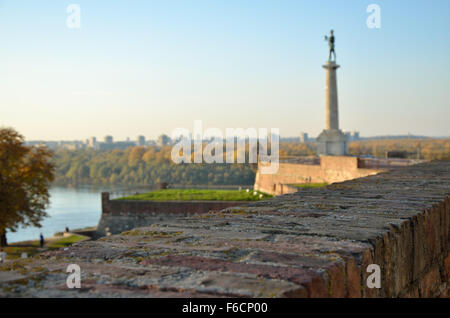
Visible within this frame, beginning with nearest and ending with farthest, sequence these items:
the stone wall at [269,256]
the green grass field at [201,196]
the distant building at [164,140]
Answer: the stone wall at [269,256] → the green grass field at [201,196] → the distant building at [164,140]

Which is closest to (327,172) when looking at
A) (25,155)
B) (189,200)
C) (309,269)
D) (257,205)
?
(189,200)

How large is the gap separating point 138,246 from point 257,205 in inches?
59.8

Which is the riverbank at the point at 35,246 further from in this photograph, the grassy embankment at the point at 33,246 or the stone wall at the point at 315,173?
Result: the stone wall at the point at 315,173

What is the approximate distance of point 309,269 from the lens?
71.5 inches

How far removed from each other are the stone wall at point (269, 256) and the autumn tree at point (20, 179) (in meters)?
23.9

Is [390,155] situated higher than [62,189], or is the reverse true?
[390,155]

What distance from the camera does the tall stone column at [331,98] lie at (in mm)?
35219

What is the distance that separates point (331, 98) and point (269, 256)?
114 feet

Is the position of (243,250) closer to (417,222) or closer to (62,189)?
(417,222)

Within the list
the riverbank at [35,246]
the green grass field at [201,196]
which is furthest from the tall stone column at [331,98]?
the riverbank at [35,246]

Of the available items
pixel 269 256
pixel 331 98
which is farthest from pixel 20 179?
pixel 269 256

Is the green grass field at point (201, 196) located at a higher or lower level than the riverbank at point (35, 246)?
higher

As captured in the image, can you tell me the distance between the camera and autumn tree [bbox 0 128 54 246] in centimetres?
2444
